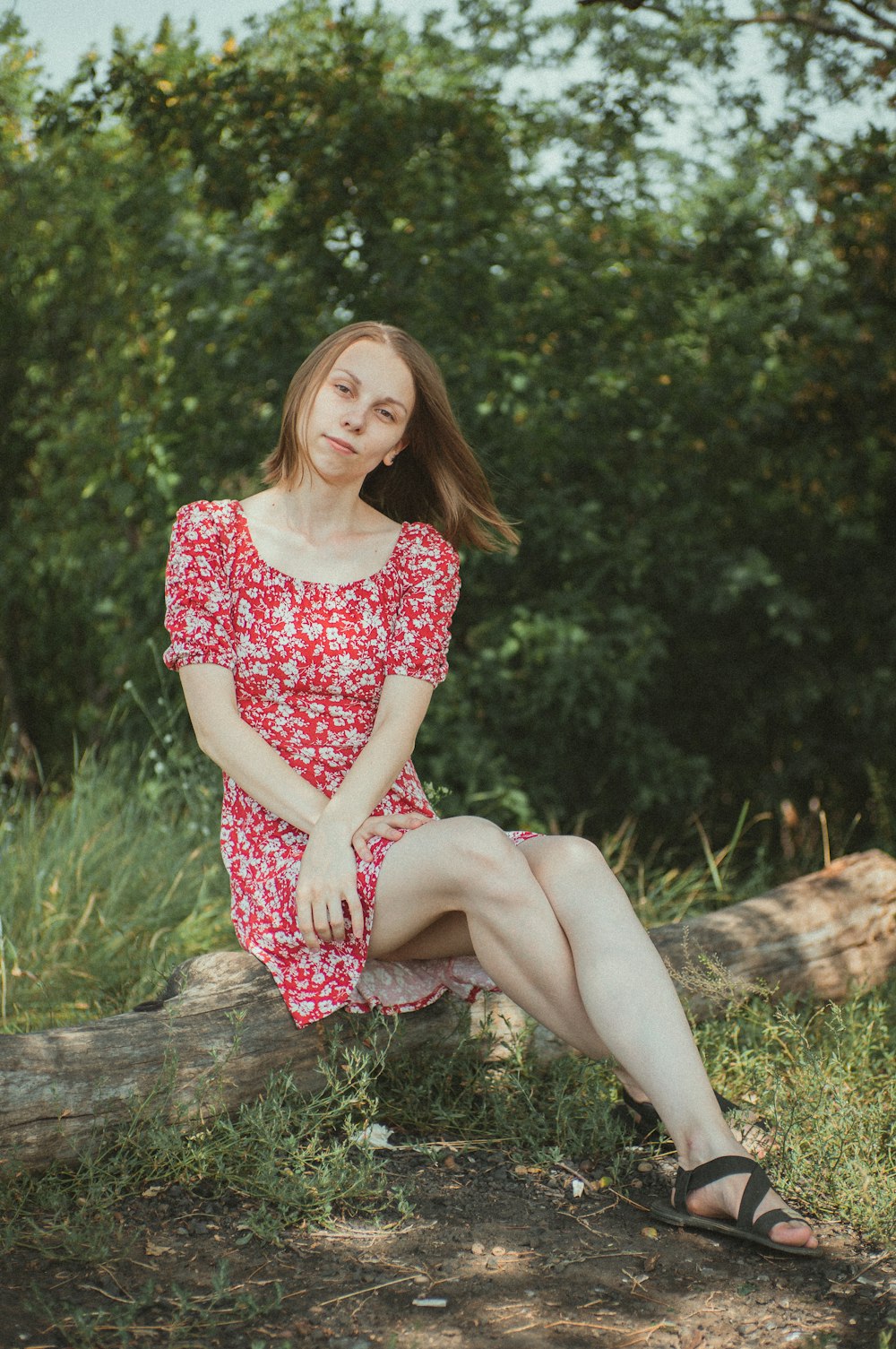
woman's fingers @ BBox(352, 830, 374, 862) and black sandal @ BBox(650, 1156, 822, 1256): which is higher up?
woman's fingers @ BBox(352, 830, 374, 862)

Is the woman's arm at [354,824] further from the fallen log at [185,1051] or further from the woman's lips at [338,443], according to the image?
the woman's lips at [338,443]

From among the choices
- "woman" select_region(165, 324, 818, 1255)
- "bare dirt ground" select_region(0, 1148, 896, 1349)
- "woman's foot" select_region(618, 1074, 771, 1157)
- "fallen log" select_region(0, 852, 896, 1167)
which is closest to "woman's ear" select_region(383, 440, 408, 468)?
"woman" select_region(165, 324, 818, 1255)

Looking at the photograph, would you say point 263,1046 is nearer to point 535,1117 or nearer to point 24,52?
point 535,1117

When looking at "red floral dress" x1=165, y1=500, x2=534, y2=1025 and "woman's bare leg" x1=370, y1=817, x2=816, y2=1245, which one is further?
"red floral dress" x1=165, y1=500, x2=534, y2=1025

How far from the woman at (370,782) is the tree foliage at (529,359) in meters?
1.91

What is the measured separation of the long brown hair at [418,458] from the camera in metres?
2.90

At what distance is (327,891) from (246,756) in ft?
1.13

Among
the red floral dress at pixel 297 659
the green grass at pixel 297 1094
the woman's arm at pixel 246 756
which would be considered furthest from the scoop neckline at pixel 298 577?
the green grass at pixel 297 1094

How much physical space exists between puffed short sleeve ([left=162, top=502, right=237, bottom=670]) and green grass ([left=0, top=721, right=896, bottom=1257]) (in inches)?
35.0

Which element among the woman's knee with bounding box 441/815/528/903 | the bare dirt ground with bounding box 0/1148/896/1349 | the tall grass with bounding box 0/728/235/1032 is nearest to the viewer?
the bare dirt ground with bounding box 0/1148/896/1349

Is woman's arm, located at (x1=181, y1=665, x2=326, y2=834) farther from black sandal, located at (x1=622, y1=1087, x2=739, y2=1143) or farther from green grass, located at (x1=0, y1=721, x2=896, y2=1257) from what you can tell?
black sandal, located at (x1=622, y1=1087, x2=739, y2=1143)

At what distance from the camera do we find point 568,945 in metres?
2.54

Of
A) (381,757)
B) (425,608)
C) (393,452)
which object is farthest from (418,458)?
(381,757)

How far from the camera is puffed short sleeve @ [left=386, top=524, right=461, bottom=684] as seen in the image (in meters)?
2.83
